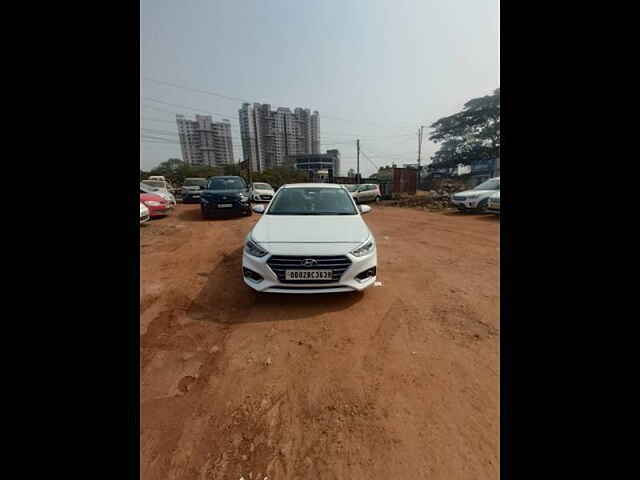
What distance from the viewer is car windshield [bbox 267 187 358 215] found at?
149 inches

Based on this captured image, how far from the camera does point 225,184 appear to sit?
389 inches

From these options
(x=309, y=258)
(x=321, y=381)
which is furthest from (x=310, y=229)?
Answer: (x=321, y=381)

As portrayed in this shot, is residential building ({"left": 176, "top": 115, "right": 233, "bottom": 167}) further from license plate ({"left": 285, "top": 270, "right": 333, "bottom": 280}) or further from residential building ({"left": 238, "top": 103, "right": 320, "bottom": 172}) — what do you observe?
license plate ({"left": 285, "top": 270, "right": 333, "bottom": 280})

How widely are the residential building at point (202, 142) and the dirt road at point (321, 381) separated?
39.1m

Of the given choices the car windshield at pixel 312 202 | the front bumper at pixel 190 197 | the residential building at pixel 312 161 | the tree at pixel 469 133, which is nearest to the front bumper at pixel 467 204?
the car windshield at pixel 312 202

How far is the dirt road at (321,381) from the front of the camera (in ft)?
4.37

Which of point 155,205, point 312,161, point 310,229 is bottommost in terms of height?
point 310,229

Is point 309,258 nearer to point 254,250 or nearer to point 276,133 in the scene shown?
point 254,250

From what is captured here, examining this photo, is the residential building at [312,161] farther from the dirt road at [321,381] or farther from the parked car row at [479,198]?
the dirt road at [321,381]

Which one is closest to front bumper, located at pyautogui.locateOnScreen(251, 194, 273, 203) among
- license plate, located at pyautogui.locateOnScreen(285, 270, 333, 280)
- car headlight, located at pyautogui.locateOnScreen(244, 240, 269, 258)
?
car headlight, located at pyautogui.locateOnScreen(244, 240, 269, 258)

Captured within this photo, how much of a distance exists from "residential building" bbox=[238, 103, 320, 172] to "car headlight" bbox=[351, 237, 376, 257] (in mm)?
33853

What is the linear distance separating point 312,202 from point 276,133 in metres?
41.7
